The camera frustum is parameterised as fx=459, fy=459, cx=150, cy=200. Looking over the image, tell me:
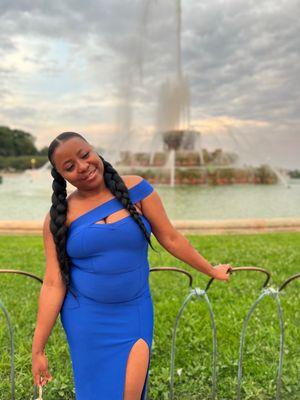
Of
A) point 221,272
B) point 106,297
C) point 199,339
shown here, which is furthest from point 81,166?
point 199,339

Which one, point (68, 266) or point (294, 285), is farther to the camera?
point (294, 285)

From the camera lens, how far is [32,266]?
211 inches

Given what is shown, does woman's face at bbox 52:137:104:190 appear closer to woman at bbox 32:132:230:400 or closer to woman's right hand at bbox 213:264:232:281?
woman at bbox 32:132:230:400

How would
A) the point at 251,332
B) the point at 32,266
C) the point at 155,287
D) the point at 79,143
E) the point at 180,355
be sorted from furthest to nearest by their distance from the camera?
the point at 32,266 < the point at 155,287 < the point at 251,332 < the point at 180,355 < the point at 79,143

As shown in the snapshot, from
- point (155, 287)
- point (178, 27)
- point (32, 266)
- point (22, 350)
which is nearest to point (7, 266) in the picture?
point (32, 266)

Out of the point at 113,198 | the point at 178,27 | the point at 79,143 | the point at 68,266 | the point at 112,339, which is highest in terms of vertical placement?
the point at 178,27

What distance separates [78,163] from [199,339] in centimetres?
206

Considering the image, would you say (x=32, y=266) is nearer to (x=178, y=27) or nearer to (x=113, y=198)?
(x=113, y=198)

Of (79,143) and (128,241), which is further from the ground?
(79,143)

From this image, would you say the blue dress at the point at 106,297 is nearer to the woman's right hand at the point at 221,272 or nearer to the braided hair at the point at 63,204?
the braided hair at the point at 63,204

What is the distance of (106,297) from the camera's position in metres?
1.69

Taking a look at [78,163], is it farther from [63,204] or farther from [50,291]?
[50,291]

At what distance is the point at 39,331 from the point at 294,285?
11.1 ft

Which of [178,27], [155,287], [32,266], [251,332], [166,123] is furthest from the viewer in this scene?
[166,123]
